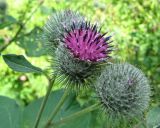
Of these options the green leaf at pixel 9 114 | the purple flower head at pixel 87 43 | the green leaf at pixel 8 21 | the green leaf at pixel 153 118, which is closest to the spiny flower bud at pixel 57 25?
the purple flower head at pixel 87 43

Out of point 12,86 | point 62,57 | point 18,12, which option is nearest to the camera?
point 62,57

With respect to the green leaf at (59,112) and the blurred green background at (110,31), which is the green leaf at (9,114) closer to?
the green leaf at (59,112)

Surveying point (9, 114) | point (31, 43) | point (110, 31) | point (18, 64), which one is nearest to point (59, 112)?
point (9, 114)

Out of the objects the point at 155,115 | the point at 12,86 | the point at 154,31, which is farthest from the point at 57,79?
the point at 154,31

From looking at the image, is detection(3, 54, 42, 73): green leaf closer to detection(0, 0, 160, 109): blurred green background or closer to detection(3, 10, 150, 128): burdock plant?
detection(3, 10, 150, 128): burdock plant

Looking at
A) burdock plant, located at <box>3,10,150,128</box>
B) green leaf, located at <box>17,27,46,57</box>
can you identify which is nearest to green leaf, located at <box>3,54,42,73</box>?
burdock plant, located at <box>3,10,150,128</box>

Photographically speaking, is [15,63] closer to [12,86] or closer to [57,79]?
[57,79]
